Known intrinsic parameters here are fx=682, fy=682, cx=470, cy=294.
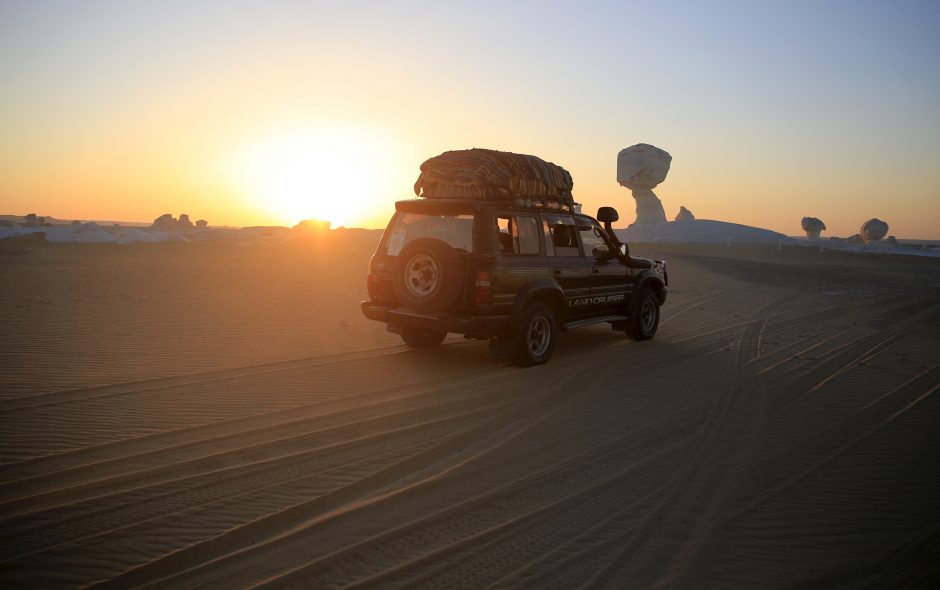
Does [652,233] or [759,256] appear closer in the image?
[759,256]

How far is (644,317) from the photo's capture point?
36.1ft

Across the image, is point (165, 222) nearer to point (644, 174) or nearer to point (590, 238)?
point (644, 174)

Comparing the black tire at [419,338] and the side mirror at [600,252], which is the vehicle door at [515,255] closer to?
the side mirror at [600,252]

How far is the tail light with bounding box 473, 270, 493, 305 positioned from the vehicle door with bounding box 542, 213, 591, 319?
1.29 metres

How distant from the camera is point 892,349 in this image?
1023cm

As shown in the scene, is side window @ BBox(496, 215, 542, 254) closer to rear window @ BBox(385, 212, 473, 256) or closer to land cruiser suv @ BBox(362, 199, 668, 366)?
land cruiser suv @ BBox(362, 199, 668, 366)

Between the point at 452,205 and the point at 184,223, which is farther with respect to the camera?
the point at 184,223

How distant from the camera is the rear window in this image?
811cm

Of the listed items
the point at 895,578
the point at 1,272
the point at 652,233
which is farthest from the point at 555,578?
the point at 652,233

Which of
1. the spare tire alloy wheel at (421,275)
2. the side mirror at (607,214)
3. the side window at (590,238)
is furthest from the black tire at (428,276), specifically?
the side mirror at (607,214)

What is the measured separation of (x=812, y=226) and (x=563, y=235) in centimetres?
7250

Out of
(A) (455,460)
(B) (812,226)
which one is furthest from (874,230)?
(A) (455,460)

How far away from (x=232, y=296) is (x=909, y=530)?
44.9 ft

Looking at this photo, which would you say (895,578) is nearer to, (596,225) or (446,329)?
(446,329)
